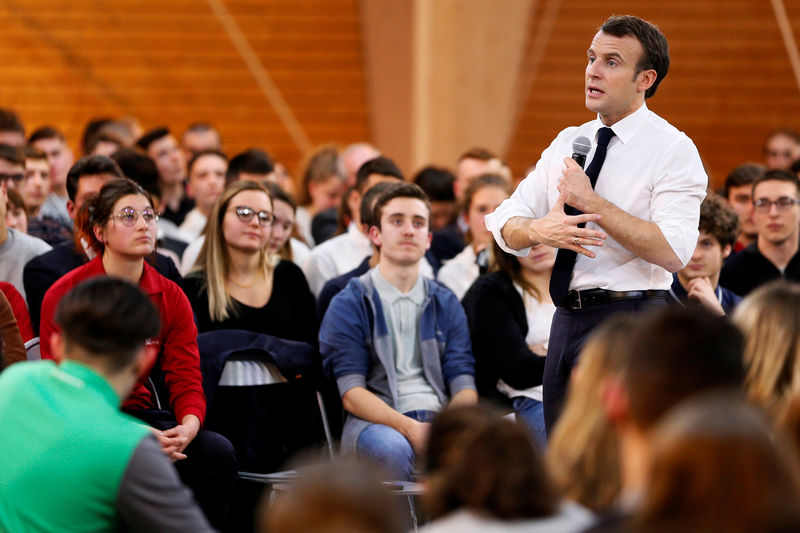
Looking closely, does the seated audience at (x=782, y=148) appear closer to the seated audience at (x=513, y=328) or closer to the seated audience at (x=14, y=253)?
the seated audience at (x=513, y=328)

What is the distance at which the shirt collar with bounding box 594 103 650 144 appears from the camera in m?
2.74

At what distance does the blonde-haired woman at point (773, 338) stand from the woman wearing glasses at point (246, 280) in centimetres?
207

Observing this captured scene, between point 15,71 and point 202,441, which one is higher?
point 15,71

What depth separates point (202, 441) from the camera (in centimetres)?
314

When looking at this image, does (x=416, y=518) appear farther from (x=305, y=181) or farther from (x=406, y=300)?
(x=305, y=181)

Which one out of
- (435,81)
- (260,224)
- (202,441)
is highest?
(435,81)

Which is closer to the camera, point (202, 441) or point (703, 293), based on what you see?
point (202, 441)

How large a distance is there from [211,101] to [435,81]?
2045mm

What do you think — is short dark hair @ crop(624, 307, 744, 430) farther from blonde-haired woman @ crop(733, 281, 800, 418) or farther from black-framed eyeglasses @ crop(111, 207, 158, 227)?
black-framed eyeglasses @ crop(111, 207, 158, 227)

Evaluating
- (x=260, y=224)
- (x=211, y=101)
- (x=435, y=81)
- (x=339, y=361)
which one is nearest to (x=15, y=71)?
(x=211, y=101)

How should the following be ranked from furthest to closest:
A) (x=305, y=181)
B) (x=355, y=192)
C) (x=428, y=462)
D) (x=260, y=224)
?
(x=305, y=181) → (x=355, y=192) → (x=260, y=224) → (x=428, y=462)

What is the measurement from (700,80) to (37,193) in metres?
5.52

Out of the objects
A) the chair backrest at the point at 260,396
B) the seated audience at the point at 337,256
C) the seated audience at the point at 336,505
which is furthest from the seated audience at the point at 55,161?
the seated audience at the point at 336,505

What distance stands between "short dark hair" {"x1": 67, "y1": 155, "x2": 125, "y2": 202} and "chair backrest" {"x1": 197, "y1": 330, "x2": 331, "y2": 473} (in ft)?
3.02
